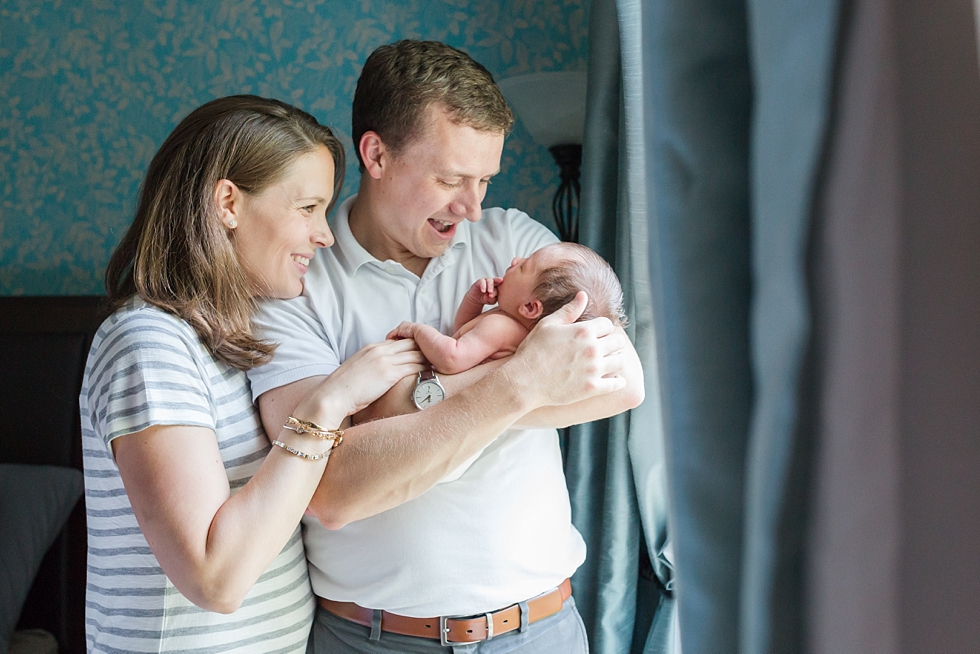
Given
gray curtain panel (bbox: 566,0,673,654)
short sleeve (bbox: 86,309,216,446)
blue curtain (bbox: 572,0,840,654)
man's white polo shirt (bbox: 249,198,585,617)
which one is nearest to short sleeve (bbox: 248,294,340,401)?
man's white polo shirt (bbox: 249,198,585,617)

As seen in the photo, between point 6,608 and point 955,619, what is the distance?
2461 millimetres

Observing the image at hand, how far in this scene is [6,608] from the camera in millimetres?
2123

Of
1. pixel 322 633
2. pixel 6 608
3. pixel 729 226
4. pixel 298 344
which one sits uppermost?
pixel 729 226

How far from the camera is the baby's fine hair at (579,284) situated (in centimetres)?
140

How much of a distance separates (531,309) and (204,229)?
23.8 inches

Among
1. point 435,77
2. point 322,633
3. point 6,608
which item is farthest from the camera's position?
point 6,608

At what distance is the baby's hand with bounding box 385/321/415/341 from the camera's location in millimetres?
1370

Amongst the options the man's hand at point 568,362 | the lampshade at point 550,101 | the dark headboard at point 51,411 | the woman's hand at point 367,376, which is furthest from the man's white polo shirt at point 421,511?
the dark headboard at point 51,411

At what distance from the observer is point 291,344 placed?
4.43ft

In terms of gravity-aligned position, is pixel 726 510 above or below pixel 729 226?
below

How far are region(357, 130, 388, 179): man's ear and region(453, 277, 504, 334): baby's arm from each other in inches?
13.6

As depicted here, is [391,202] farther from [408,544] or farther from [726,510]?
[726,510]

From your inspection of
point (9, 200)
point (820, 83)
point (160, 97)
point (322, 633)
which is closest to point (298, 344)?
point (322, 633)

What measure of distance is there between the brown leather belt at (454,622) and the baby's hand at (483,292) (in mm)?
563
